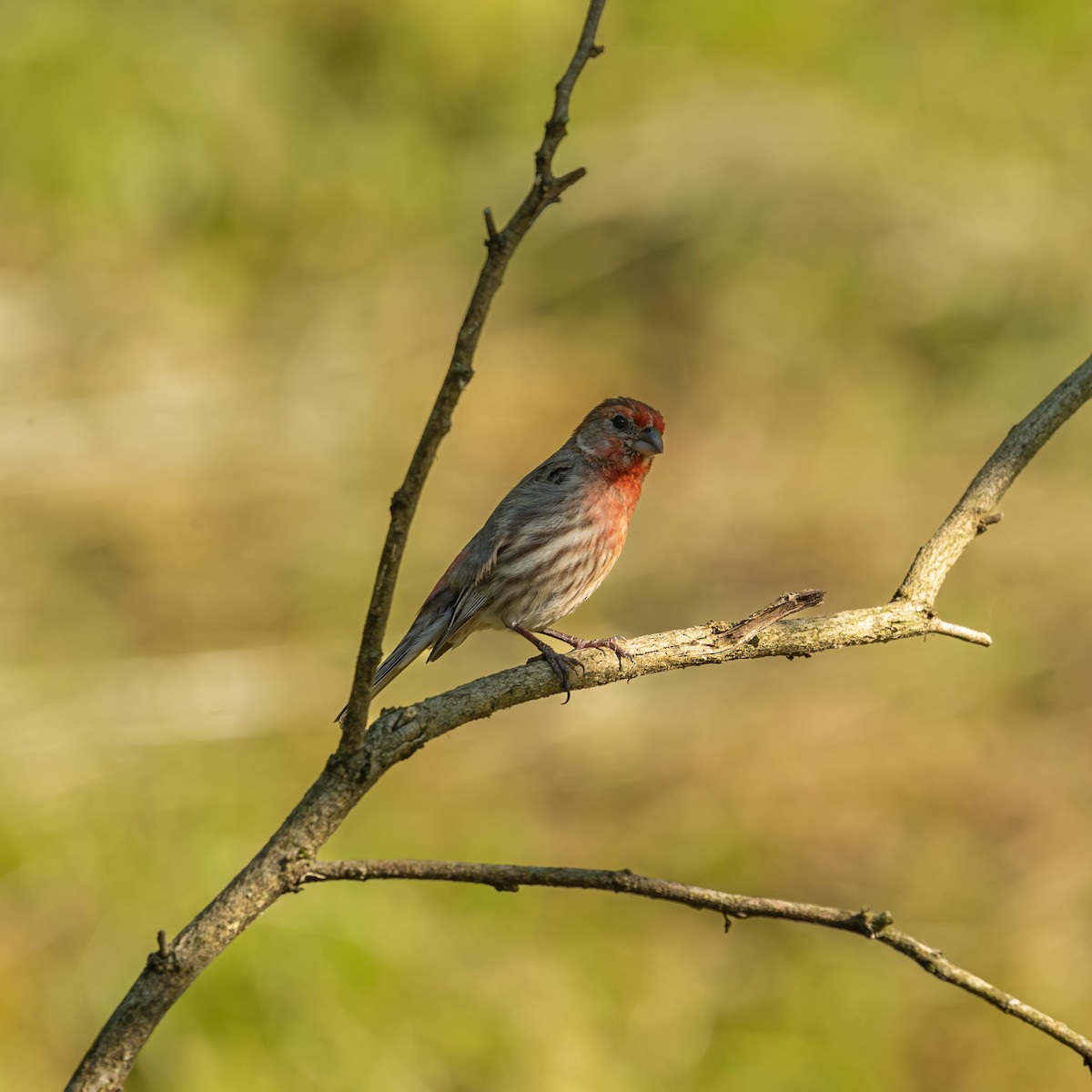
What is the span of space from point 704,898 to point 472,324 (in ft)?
4.18

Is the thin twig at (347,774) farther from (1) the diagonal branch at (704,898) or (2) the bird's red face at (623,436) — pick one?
(2) the bird's red face at (623,436)

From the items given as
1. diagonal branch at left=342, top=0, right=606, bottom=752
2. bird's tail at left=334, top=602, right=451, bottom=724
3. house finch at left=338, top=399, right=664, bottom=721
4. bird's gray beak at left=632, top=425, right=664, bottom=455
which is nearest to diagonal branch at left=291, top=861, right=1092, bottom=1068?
diagonal branch at left=342, top=0, right=606, bottom=752

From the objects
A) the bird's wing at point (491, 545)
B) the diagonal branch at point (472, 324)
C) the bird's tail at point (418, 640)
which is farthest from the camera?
the bird's wing at point (491, 545)

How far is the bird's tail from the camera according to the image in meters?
5.06

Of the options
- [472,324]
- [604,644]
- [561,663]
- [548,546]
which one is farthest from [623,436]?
[472,324]

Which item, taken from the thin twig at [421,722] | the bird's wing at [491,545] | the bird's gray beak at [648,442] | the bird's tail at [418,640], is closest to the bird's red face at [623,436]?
the bird's gray beak at [648,442]

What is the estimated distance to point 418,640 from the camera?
540 centimetres

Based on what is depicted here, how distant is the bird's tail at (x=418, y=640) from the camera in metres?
5.06

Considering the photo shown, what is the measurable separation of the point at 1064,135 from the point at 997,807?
6.20 meters

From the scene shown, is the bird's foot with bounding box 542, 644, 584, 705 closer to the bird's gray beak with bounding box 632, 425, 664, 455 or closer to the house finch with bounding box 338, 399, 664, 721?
the house finch with bounding box 338, 399, 664, 721

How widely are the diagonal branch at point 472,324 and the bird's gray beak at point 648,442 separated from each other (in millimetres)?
3225

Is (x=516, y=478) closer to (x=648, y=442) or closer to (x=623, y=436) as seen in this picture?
(x=623, y=436)

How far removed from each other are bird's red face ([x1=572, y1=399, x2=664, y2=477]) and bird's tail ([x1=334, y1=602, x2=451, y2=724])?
93cm

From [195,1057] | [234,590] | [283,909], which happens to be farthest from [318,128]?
[195,1057]
